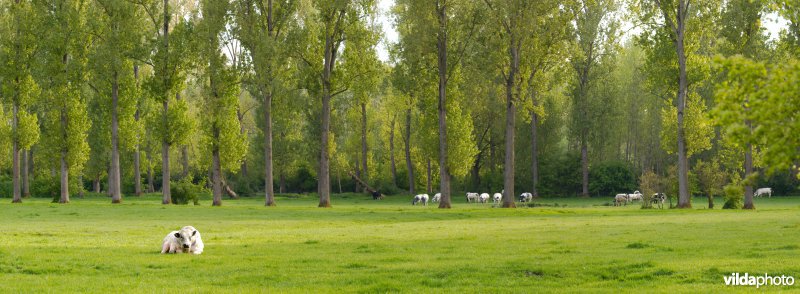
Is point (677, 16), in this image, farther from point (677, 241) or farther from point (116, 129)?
point (116, 129)

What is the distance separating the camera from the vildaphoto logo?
12.8 metres

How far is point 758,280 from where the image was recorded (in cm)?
1312

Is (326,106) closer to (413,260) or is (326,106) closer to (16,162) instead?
(16,162)

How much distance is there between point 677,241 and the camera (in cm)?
2092

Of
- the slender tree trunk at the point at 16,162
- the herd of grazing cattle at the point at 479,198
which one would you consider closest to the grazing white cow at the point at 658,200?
the herd of grazing cattle at the point at 479,198

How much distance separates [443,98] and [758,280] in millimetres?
36411

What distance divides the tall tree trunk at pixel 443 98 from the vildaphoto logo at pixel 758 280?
3556 cm

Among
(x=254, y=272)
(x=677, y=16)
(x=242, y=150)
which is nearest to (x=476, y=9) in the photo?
(x=677, y=16)

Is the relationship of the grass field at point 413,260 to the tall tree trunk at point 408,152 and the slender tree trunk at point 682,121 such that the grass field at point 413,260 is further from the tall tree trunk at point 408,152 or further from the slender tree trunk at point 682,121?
the tall tree trunk at point 408,152

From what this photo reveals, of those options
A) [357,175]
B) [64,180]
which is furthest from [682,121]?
[357,175]

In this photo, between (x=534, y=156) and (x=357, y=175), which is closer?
(x=534, y=156)

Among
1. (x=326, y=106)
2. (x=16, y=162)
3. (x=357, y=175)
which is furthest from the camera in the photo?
(x=357, y=175)

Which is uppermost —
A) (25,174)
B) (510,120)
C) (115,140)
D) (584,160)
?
(510,120)

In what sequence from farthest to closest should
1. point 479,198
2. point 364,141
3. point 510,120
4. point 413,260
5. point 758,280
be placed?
1. point 364,141
2. point 479,198
3. point 510,120
4. point 413,260
5. point 758,280
